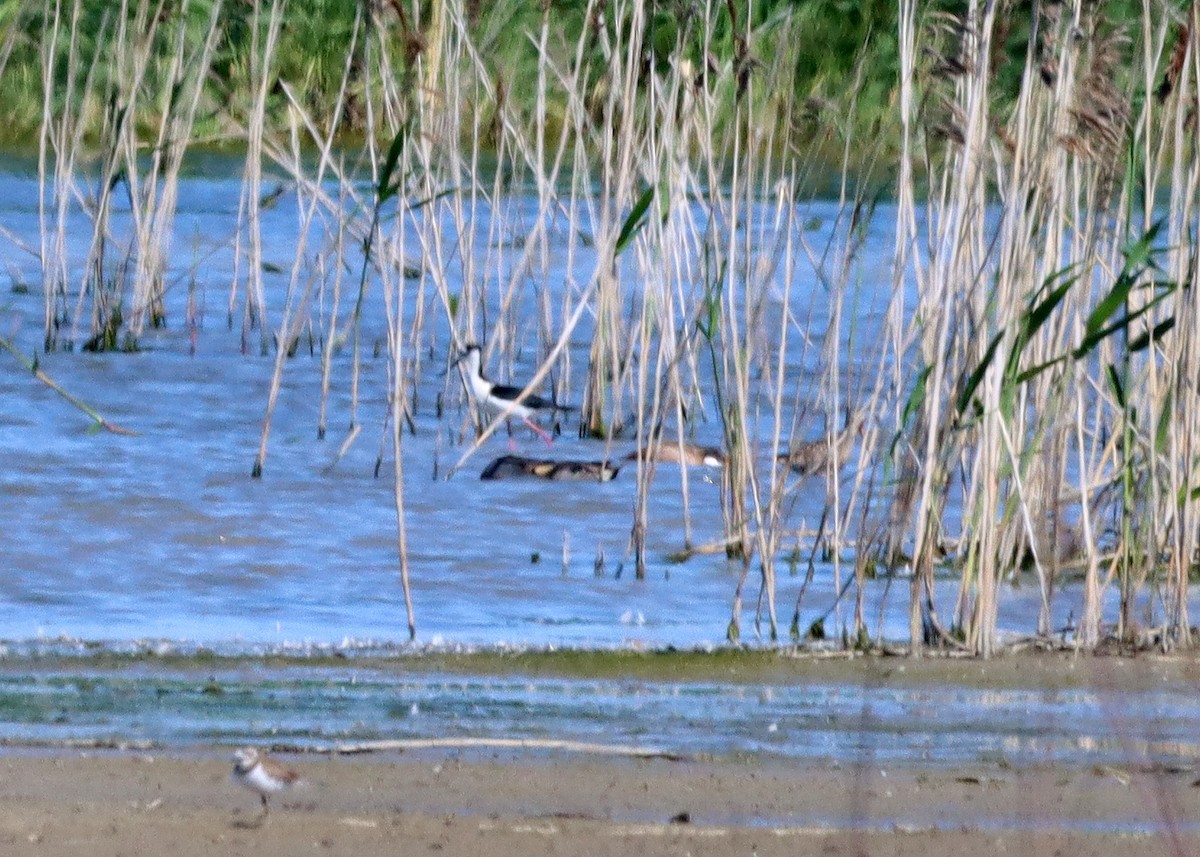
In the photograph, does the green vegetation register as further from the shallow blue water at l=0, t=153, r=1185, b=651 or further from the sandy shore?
the sandy shore

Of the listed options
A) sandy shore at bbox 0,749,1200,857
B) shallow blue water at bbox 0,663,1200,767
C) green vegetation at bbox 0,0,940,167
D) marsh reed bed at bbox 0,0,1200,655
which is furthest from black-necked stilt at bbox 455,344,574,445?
sandy shore at bbox 0,749,1200,857

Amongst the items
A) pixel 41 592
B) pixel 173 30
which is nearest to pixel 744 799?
pixel 41 592

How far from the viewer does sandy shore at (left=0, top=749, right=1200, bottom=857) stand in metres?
2.84

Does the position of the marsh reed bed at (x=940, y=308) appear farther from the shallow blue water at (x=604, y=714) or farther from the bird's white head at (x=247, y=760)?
the bird's white head at (x=247, y=760)

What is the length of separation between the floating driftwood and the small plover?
3.28m

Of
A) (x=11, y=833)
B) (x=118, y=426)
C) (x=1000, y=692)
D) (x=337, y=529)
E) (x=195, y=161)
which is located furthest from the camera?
(x=195, y=161)

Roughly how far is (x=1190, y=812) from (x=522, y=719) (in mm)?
1089

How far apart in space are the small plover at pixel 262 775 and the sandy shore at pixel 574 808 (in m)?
0.03

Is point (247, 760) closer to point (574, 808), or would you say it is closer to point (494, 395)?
point (574, 808)

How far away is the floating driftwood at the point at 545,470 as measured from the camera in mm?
6293

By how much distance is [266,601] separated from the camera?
4820 mm

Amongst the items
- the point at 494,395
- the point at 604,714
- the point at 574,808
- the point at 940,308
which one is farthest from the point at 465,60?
the point at 574,808

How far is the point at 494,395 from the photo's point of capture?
6.68m

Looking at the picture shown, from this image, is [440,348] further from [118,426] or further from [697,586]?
[697,586]
